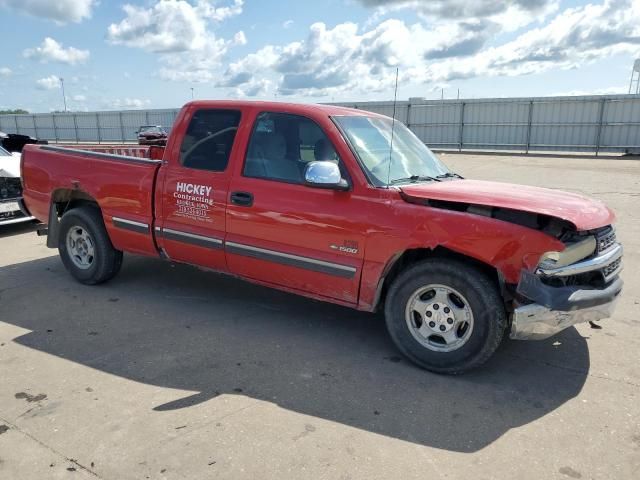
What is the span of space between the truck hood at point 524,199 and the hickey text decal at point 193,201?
1776 mm

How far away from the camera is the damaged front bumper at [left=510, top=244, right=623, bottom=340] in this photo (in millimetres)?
3217

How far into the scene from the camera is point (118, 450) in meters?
2.77

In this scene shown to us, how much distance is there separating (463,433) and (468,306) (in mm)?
893

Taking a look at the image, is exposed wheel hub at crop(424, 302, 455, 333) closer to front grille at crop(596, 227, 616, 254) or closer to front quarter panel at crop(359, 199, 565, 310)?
front quarter panel at crop(359, 199, 565, 310)

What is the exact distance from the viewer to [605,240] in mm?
3566

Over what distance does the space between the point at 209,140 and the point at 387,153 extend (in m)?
1.63

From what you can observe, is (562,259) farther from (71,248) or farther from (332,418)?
(71,248)

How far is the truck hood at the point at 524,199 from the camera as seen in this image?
329cm

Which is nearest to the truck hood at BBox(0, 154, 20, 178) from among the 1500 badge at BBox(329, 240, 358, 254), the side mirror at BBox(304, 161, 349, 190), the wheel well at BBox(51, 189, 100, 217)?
the wheel well at BBox(51, 189, 100, 217)

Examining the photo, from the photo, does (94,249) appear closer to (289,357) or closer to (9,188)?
(289,357)

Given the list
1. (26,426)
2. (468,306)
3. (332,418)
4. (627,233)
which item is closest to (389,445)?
(332,418)

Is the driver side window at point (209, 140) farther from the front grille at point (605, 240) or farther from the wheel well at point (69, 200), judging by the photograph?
the front grille at point (605, 240)

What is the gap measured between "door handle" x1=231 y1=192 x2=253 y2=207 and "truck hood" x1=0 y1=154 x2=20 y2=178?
5484 mm

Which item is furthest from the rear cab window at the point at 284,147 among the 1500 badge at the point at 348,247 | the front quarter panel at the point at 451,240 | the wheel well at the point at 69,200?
the wheel well at the point at 69,200
